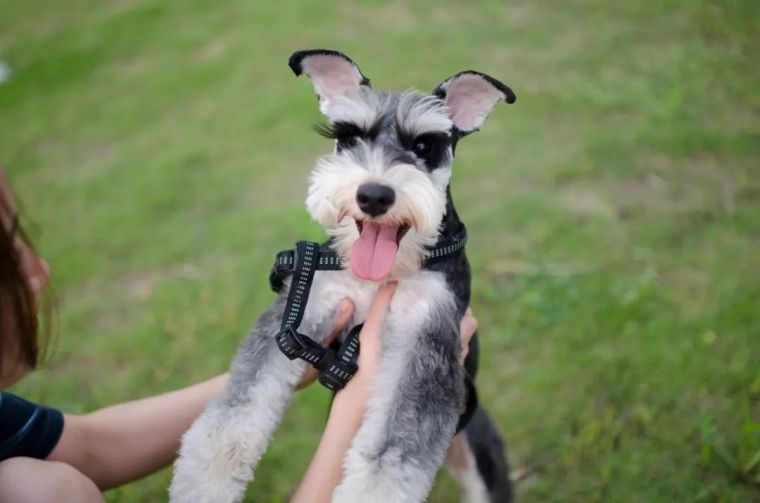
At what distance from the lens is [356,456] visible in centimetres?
229

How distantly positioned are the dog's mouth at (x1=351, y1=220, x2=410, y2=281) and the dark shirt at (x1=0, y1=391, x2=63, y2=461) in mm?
1492

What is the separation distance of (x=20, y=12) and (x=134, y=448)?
34.7ft

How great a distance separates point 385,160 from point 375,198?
20cm

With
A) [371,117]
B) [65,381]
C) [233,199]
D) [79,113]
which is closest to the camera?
[371,117]

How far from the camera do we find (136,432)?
9.71 feet

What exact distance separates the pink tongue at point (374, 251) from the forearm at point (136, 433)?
114 cm

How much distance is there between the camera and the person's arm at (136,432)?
2869mm

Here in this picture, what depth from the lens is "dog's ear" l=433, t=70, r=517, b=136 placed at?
101 inches

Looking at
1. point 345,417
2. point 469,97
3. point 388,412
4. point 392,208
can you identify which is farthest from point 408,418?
point 469,97

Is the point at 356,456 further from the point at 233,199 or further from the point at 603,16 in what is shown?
the point at 603,16

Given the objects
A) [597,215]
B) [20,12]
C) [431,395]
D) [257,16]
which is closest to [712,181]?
[597,215]

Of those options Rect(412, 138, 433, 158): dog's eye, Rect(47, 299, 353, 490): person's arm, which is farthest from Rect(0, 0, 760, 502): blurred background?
Rect(412, 138, 433, 158): dog's eye

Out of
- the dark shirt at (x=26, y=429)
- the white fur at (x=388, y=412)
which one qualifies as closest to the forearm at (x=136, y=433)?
the dark shirt at (x=26, y=429)

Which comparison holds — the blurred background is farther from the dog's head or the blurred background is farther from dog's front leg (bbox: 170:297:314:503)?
the dog's head
